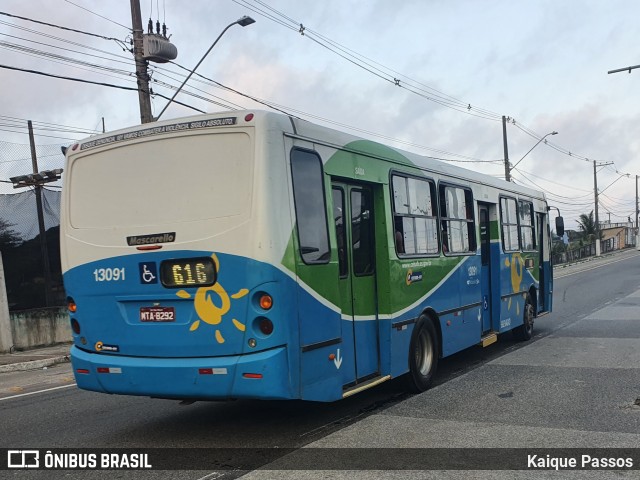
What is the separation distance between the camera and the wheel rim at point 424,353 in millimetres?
8023

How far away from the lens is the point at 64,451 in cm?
588

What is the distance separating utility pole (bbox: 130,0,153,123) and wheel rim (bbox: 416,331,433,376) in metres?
9.89

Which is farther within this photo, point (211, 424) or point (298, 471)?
point (211, 424)

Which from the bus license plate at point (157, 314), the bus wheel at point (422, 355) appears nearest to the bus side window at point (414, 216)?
the bus wheel at point (422, 355)

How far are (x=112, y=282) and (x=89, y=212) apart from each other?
0.83 metres

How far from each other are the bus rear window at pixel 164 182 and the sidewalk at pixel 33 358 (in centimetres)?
747

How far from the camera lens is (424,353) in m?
8.16

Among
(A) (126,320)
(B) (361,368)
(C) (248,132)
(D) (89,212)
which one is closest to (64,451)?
(A) (126,320)

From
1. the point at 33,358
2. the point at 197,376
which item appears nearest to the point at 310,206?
the point at 197,376

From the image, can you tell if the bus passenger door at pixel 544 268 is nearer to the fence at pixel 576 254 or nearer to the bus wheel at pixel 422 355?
the bus wheel at pixel 422 355

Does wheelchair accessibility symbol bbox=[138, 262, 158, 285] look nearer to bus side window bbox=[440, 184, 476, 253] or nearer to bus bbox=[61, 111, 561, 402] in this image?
bus bbox=[61, 111, 561, 402]

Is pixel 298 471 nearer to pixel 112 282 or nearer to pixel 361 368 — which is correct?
pixel 361 368

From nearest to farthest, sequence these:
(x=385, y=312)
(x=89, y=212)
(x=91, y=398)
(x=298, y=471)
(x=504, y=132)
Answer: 1. (x=298, y=471)
2. (x=89, y=212)
3. (x=385, y=312)
4. (x=91, y=398)
5. (x=504, y=132)

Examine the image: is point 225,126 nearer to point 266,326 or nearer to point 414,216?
point 266,326
